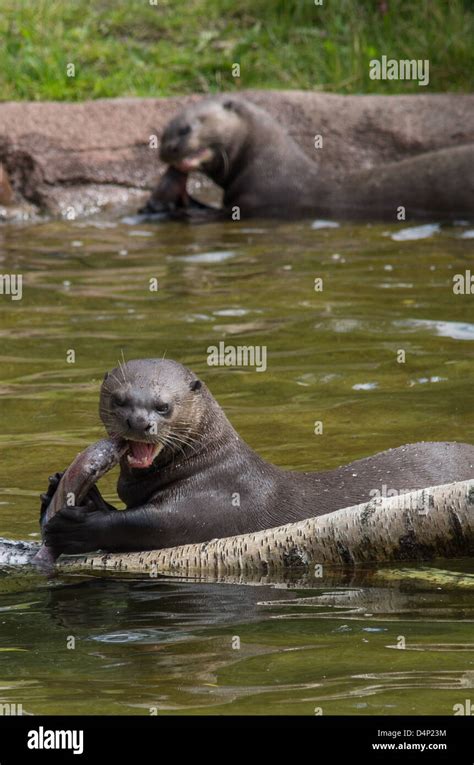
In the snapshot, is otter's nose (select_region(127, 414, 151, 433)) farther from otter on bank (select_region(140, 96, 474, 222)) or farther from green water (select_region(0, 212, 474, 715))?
otter on bank (select_region(140, 96, 474, 222))

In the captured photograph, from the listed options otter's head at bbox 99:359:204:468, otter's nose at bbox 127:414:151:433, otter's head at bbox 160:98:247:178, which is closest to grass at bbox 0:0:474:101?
otter's head at bbox 160:98:247:178

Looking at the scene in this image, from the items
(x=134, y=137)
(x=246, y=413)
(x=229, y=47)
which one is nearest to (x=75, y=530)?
(x=246, y=413)

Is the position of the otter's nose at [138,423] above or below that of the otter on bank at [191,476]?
above

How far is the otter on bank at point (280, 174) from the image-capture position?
11.6 meters

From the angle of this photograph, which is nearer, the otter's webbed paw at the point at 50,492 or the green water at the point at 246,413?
the green water at the point at 246,413

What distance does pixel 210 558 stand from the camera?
5125 millimetres

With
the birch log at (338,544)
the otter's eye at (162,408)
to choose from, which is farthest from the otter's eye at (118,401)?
the birch log at (338,544)

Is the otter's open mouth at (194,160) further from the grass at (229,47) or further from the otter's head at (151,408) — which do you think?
the otter's head at (151,408)

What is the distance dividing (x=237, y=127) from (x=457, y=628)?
336 inches

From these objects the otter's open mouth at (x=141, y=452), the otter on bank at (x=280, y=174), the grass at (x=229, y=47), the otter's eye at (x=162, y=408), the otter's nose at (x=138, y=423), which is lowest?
the otter's open mouth at (x=141, y=452)

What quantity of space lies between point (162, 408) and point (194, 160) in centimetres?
719

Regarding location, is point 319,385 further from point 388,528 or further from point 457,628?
point 457,628

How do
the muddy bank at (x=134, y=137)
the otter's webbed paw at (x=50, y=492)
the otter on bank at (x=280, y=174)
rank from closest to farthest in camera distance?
the otter's webbed paw at (x=50, y=492) → the otter on bank at (x=280, y=174) → the muddy bank at (x=134, y=137)
